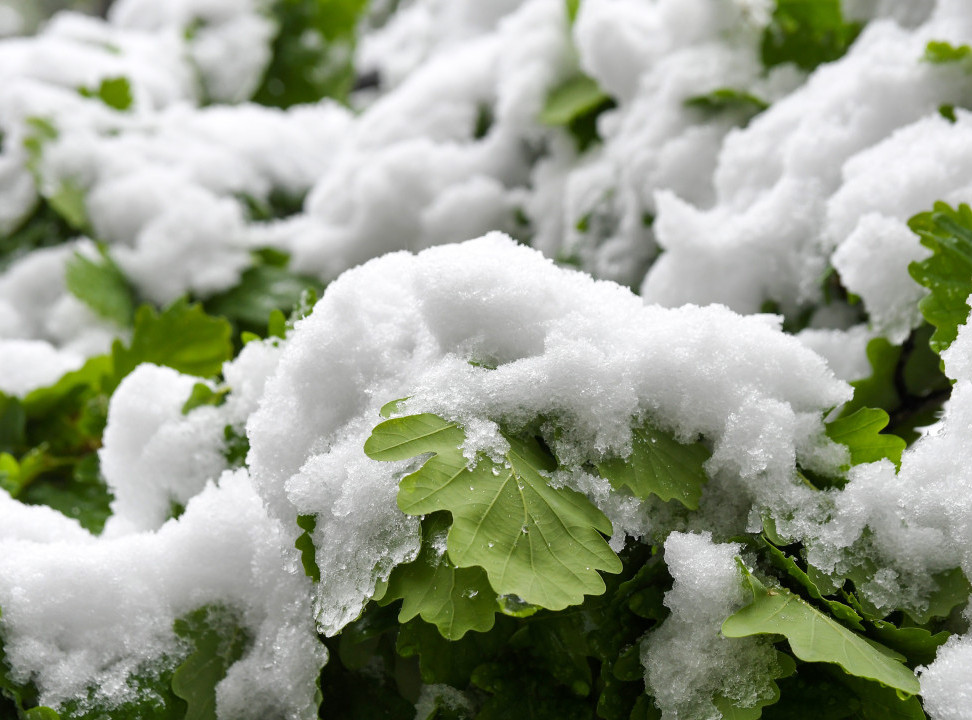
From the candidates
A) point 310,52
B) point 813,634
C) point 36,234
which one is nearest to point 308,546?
point 813,634

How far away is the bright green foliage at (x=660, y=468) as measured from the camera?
27.0 inches

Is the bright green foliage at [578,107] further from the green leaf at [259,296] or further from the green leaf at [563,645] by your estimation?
the green leaf at [563,645]

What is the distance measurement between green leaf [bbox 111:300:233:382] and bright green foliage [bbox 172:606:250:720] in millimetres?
448

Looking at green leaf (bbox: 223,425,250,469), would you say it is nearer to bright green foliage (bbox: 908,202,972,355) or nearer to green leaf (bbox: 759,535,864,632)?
green leaf (bbox: 759,535,864,632)

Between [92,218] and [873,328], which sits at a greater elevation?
[873,328]

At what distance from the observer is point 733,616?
64cm

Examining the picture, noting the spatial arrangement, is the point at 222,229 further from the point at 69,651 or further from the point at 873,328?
the point at 873,328

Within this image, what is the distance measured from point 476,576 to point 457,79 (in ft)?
4.20

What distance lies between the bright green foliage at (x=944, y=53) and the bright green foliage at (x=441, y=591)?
0.85 meters

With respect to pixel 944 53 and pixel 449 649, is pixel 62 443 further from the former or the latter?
pixel 944 53

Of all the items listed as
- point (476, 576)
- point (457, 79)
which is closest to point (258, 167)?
point (457, 79)

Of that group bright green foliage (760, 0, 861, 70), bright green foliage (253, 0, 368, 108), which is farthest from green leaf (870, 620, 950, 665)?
bright green foliage (253, 0, 368, 108)

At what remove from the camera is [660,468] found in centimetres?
71

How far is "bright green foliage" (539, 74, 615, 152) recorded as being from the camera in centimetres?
146
